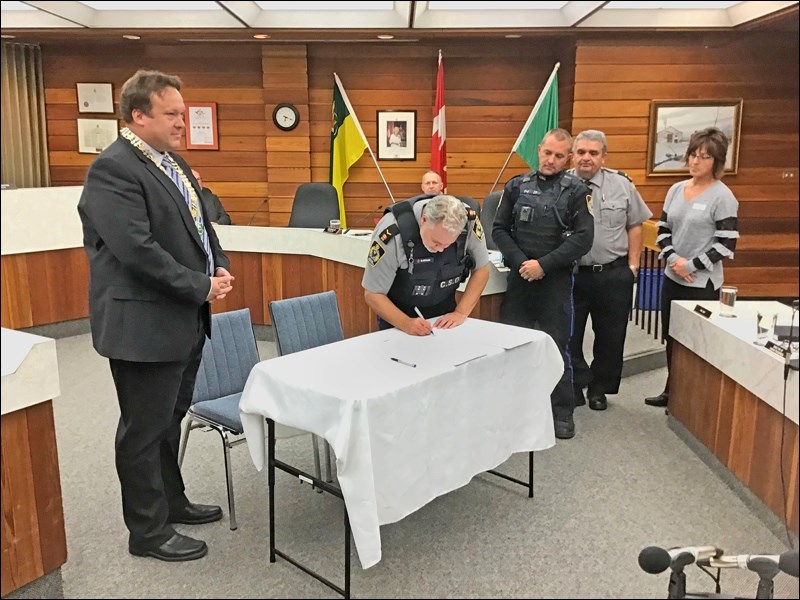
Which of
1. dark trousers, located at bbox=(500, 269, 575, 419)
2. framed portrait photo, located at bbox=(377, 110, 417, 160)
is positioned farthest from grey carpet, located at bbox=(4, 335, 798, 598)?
framed portrait photo, located at bbox=(377, 110, 417, 160)

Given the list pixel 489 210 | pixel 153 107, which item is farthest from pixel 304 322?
pixel 489 210

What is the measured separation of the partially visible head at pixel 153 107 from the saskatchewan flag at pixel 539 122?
391 centimetres

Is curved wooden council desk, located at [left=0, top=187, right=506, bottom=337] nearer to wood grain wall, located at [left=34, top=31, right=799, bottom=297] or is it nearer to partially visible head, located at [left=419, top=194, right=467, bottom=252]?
wood grain wall, located at [left=34, top=31, right=799, bottom=297]

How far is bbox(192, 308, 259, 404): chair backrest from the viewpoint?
248 cm

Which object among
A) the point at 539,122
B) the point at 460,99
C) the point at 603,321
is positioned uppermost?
the point at 460,99

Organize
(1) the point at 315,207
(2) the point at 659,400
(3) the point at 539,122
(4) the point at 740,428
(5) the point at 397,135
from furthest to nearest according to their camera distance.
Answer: (5) the point at 397,135
(3) the point at 539,122
(1) the point at 315,207
(2) the point at 659,400
(4) the point at 740,428

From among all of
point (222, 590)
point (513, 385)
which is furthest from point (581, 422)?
point (222, 590)

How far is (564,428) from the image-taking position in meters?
3.11

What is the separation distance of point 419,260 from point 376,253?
0.52ft

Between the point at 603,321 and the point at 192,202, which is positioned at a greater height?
the point at 192,202

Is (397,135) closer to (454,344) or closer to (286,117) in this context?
(286,117)

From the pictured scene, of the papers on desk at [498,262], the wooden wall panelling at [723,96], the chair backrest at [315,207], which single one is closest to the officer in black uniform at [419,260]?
the papers on desk at [498,262]

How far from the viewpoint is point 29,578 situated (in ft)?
5.86

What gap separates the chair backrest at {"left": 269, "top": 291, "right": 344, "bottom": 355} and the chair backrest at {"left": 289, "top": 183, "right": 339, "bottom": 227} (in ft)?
8.20
